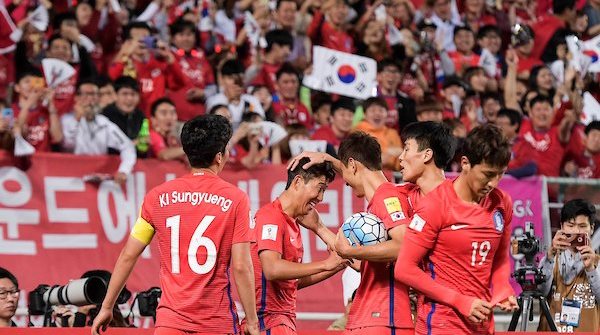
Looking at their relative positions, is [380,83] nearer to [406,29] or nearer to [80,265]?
[406,29]

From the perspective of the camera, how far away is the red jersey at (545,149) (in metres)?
15.5

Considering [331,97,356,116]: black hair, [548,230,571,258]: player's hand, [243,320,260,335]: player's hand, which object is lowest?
[243,320,260,335]: player's hand

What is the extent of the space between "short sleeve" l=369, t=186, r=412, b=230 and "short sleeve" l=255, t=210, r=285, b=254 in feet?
2.40

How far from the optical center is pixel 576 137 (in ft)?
52.4

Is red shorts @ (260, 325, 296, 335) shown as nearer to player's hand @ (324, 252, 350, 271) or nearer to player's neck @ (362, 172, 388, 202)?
player's hand @ (324, 252, 350, 271)

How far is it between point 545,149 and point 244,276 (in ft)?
30.2

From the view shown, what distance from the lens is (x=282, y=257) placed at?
8102mm

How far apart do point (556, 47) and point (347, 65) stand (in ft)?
16.4

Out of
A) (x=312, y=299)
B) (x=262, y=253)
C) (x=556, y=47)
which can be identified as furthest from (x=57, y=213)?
(x=556, y=47)

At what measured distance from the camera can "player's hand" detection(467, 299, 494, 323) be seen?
679cm

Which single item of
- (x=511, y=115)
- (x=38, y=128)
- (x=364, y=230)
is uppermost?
(x=511, y=115)

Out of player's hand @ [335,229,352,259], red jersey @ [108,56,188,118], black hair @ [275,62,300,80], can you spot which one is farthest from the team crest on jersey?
black hair @ [275,62,300,80]

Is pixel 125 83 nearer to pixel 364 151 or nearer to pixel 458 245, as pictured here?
pixel 364 151

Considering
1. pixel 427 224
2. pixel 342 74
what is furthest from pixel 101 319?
pixel 342 74
